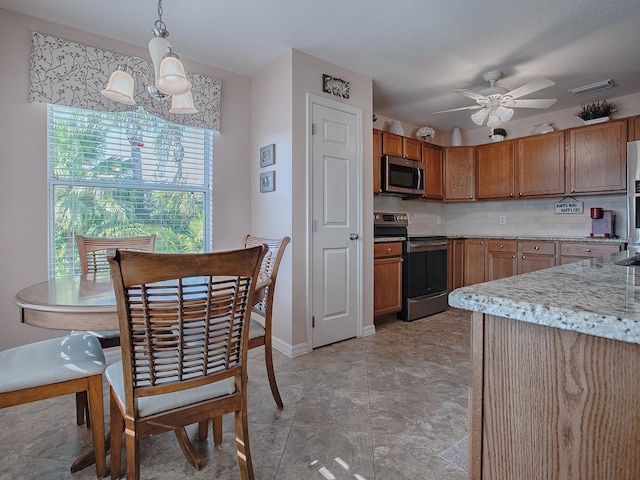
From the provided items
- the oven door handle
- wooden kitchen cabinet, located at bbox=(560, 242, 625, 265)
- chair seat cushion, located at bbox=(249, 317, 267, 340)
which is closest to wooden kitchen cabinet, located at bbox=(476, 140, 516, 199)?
wooden kitchen cabinet, located at bbox=(560, 242, 625, 265)

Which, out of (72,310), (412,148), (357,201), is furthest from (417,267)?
(72,310)

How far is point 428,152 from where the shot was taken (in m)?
4.60

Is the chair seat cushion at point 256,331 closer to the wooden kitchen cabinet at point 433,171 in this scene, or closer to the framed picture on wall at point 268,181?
the framed picture on wall at point 268,181

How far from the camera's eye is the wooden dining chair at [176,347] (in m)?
1.08

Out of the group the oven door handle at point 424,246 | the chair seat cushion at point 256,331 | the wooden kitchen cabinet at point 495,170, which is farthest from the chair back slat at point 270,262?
the wooden kitchen cabinet at point 495,170

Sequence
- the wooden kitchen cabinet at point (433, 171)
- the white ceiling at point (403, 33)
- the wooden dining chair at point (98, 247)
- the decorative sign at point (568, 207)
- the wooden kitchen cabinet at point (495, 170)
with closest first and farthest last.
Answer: the wooden dining chair at point (98, 247), the white ceiling at point (403, 33), the decorative sign at point (568, 207), the wooden kitchen cabinet at point (495, 170), the wooden kitchen cabinet at point (433, 171)

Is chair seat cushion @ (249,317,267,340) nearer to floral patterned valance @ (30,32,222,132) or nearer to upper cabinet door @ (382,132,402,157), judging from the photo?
floral patterned valance @ (30,32,222,132)

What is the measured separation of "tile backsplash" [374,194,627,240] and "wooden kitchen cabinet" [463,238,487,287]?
0.47m

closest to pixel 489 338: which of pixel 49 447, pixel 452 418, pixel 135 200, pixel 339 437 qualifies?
pixel 339 437

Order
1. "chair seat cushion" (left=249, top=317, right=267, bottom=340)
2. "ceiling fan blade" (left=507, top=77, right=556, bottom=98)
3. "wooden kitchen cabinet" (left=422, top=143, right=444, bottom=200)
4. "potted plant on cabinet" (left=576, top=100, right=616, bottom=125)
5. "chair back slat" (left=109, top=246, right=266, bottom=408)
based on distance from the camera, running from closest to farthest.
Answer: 1. "chair back slat" (left=109, top=246, right=266, bottom=408)
2. "chair seat cushion" (left=249, top=317, right=267, bottom=340)
3. "ceiling fan blade" (left=507, top=77, right=556, bottom=98)
4. "potted plant on cabinet" (left=576, top=100, right=616, bottom=125)
5. "wooden kitchen cabinet" (left=422, top=143, right=444, bottom=200)

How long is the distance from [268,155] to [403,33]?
1451 mm

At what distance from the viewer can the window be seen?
2.54m

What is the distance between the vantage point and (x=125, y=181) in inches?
109

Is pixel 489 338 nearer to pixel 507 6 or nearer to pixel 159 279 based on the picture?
pixel 159 279
